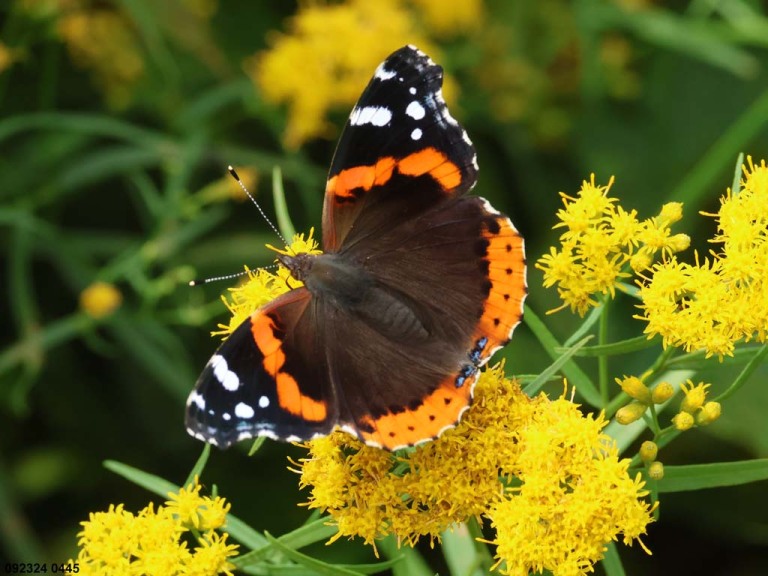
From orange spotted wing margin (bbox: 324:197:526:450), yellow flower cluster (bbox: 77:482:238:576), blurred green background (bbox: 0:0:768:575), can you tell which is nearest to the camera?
orange spotted wing margin (bbox: 324:197:526:450)

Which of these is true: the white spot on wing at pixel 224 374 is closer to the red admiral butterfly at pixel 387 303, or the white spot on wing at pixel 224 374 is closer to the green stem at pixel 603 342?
the red admiral butterfly at pixel 387 303

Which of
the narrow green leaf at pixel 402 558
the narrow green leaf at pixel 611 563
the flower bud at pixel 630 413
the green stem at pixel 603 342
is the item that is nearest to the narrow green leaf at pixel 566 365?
the green stem at pixel 603 342

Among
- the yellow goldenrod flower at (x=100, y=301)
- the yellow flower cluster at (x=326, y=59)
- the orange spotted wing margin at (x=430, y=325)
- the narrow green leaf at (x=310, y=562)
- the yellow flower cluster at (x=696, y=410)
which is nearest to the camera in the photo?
the narrow green leaf at (x=310, y=562)

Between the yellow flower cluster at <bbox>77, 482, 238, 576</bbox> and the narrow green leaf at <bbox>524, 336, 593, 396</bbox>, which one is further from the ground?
the narrow green leaf at <bbox>524, 336, 593, 396</bbox>

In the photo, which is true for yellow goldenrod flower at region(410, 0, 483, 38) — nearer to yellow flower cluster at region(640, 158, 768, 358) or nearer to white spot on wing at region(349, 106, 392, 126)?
white spot on wing at region(349, 106, 392, 126)

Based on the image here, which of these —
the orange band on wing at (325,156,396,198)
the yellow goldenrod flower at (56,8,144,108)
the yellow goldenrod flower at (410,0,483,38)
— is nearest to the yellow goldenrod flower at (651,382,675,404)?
the orange band on wing at (325,156,396,198)

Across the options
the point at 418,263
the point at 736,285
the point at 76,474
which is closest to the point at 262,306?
the point at 418,263

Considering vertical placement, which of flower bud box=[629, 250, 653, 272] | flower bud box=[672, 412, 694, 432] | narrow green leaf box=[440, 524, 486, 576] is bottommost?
narrow green leaf box=[440, 524, 486, 576]
